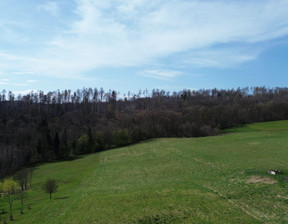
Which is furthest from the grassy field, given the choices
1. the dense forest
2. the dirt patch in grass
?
the dense forest

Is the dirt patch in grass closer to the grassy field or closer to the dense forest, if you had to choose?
the grassy field

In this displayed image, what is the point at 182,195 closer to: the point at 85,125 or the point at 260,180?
the point at 260,180

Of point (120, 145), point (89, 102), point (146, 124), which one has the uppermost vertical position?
point (89, 102)

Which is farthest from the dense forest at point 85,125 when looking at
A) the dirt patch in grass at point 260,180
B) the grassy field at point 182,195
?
the dirt patch in grass at point 260,180

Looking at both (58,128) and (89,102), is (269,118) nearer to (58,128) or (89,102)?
(58,128)

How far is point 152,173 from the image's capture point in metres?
39.7

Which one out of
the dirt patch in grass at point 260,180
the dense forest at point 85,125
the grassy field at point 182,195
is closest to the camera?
the grassy field at point 182,195

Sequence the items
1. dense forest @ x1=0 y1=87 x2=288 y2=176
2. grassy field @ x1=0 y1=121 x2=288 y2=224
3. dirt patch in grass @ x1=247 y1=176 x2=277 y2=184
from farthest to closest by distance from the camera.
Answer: dense forest @ x1=0 y1=87 x2=288 y2=176
dirt patch in grass @ x1=247 y1=176 x2=277 y2=184
grassy field @ x1=0 y1=121 x2=288 y2=224

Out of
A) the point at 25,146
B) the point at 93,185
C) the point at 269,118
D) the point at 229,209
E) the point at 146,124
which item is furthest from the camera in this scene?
the point at 269,118

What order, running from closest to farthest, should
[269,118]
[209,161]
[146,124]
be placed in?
[209,161] → [146,124] → [269,118]

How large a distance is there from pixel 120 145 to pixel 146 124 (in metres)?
21.1

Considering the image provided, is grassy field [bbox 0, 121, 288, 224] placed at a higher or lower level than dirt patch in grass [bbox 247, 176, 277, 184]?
lower

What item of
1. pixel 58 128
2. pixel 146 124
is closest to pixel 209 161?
pixel 146 124

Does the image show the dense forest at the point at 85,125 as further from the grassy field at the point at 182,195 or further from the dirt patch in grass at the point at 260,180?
the dirt patch in grass at the point at 260,180
